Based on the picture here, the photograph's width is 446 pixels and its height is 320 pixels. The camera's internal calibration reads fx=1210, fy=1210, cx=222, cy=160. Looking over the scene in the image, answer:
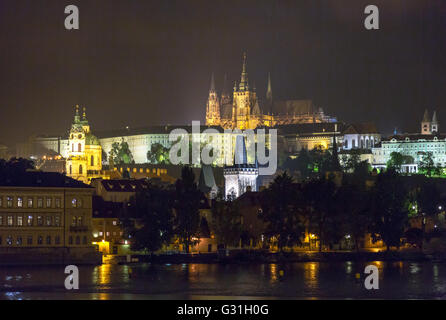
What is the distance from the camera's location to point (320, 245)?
92.6m

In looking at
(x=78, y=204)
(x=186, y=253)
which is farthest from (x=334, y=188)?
(x=78, y=204)

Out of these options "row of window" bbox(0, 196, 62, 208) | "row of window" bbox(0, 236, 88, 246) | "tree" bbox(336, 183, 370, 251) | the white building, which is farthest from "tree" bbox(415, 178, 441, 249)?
"row of window" bbox(0, 196, 62, 208)

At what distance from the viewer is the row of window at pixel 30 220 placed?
273 feet

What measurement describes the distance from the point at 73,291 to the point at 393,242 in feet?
114

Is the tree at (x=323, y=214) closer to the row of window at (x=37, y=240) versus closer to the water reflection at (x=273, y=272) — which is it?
the water reflection at (x=273, y=272)

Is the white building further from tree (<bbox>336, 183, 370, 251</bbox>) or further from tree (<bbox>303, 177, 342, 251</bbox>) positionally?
tree (<bbox>303, 177, 342, 251</bbox>)

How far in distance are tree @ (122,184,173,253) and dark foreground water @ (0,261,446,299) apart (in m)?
3.51

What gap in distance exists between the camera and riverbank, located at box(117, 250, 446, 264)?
87.3 metres

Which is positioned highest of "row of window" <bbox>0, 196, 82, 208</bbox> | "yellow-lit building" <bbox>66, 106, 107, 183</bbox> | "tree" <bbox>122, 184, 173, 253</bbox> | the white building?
"yellow-lit building" <bbox>66, 106, 107, 183</bbox>

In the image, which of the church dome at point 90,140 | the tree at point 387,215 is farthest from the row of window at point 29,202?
the church dome at point 90,140

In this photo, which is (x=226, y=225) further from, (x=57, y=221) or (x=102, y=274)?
(x=102, y=274)

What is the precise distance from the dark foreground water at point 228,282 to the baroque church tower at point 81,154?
6885 cm

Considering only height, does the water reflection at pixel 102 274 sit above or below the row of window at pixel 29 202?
below
